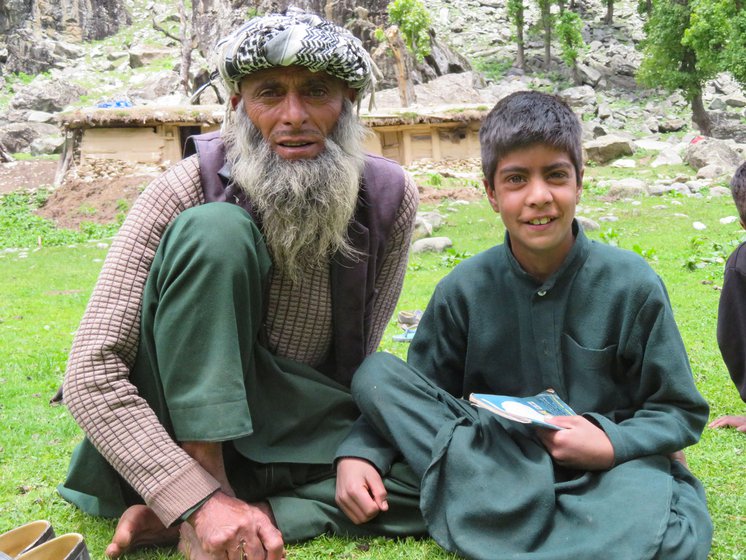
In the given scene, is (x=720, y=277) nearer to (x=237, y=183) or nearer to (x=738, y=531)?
(x=738, y=531)

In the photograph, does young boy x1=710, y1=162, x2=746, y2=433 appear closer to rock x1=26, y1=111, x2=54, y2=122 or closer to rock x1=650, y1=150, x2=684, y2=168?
rock x1=650, y1=150, x2=684, y2=168

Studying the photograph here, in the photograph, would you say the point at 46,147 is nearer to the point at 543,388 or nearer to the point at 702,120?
the point at 702,120

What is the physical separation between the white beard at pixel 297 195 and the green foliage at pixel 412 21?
26.9 meters

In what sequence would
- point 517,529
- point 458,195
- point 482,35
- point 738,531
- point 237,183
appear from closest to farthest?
point 517,529, point 738,531, point 237,183, point 458,195, point 482,35

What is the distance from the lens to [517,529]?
2029 millimetres

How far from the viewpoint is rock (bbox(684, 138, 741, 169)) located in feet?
53.8

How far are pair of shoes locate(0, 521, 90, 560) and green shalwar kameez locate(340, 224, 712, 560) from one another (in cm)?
82

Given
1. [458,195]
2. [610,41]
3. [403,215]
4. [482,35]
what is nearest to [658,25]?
[458,195]

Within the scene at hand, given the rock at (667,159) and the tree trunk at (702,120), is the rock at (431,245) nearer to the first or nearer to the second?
the rock at (667,159)

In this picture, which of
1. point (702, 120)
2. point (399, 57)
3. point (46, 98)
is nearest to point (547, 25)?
point (702, 120)

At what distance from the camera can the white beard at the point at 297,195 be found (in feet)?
8.11

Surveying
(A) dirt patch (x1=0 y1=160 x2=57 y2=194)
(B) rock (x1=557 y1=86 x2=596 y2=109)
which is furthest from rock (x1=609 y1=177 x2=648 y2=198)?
(B) rock (x1=557 y1=86 x2=596 y2=109)

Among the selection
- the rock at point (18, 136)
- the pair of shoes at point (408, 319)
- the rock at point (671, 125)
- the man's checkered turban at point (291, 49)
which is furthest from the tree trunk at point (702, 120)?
the man's checkered turban at point (291, 49)

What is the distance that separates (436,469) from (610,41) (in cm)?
4198
